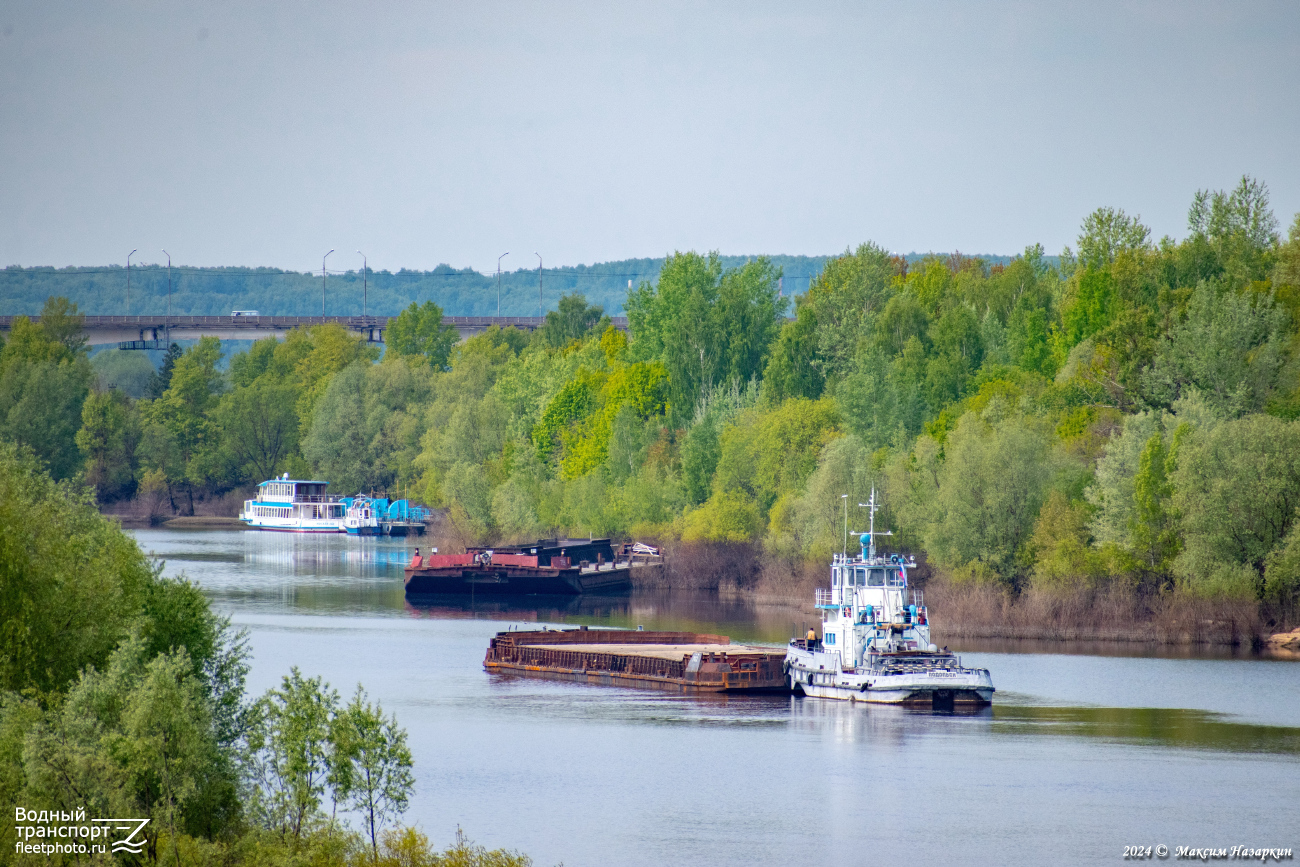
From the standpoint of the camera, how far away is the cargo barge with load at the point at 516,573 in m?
102

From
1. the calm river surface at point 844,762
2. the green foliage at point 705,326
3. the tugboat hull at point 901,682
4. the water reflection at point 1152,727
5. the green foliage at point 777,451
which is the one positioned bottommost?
the calm river surface at point 844,762

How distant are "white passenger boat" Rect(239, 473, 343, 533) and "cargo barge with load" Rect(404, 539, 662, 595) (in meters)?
61.5

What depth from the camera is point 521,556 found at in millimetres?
105188

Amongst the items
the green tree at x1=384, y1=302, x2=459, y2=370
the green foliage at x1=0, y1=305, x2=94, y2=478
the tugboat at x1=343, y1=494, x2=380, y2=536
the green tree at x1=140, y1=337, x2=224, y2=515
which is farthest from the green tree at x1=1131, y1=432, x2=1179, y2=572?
the green tree at x1=140, y1=337, x2=224, y2=515

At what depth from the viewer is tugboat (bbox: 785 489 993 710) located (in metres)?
58.2

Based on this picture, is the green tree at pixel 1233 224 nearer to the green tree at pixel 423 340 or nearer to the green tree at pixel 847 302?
the green tree at pixel 847 302

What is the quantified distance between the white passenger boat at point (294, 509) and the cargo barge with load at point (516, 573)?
6149 cm

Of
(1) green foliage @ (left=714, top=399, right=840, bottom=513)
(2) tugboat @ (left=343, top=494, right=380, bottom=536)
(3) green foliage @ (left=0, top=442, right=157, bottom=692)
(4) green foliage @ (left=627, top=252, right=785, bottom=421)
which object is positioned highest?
(4) green foliage @ (left=627, top=252, right=785, bottom=421)

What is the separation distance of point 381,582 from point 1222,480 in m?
58.7

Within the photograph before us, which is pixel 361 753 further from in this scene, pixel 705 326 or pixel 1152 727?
pixel 705 326

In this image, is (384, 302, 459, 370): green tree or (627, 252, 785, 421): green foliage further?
(384, 302, 459, 370): green tree

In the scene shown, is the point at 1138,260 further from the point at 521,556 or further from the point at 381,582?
the point at 381,582

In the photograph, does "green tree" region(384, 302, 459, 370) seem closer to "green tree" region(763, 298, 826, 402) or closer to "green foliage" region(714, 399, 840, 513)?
"green tree" region(763, 298, 826, 402)

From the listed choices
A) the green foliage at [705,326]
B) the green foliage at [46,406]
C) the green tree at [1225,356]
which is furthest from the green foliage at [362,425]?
the green tree at [1225,356]
